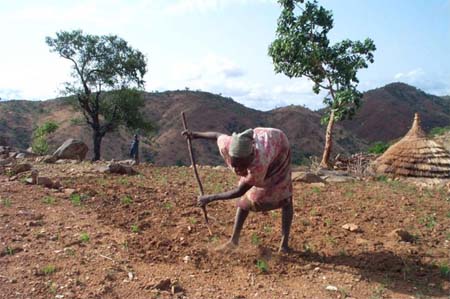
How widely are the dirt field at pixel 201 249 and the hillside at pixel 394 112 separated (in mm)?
43085

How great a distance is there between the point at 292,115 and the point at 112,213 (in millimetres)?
42799

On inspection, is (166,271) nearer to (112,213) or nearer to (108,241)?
(108,241)

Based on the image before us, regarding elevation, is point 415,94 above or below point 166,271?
above

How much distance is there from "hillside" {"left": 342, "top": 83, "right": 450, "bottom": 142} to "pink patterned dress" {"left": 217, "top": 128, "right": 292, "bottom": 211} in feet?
147

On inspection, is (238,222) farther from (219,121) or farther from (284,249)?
(219,121)

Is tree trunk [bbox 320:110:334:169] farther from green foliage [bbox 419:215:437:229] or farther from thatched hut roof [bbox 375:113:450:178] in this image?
green foliage [bbox 419:215:437:229]

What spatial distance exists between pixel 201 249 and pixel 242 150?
1.46 m

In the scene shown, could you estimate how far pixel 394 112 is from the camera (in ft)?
167

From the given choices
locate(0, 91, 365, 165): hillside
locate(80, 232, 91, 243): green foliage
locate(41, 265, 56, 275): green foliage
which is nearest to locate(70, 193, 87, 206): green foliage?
locate(80, 232, 91, 243): green foliage

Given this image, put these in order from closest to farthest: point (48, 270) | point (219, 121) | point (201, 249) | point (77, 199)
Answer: point (48, 270), point (201, 249), point (77, 199), point (219, 121)

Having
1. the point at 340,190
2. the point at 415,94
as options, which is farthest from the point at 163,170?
the point at 415,94

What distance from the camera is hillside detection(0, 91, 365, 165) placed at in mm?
36594

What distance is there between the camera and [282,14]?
1333 centimetres

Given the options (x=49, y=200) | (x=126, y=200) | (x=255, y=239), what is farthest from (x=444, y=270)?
(x=49, y=200)
